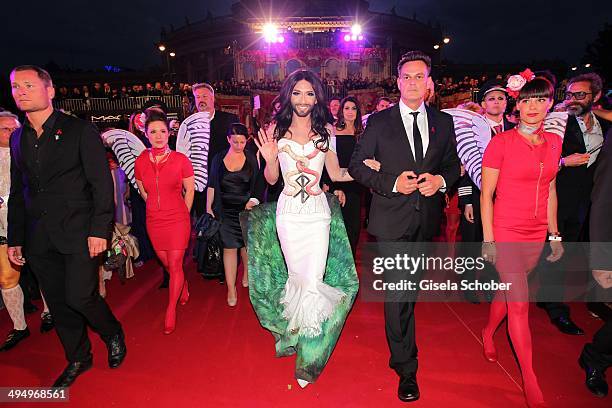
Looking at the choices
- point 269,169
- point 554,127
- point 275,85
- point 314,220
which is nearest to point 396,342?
point 314,220

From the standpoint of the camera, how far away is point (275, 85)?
2866cm

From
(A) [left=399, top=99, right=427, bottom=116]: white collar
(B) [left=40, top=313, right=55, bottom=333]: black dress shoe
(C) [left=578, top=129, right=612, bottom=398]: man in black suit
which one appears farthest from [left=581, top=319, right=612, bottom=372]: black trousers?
(B) [left=40, top=313, right=55, bottom=333]: black dress shoe

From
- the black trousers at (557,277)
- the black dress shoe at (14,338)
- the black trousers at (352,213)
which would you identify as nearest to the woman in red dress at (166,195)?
the black dress shoe at (14,338)

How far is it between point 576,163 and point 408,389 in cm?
281

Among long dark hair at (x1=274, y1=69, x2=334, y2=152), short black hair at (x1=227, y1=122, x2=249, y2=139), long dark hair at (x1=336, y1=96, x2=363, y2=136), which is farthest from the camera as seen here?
long dark hair at (x1=336, y1=96, x2=363, y2=136)

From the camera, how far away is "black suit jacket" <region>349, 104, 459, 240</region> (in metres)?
2.89

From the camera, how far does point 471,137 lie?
4.00 m

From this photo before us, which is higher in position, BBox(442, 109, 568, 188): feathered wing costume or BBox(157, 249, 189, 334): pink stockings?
BBox(442, 109, 568, 188): feathered wing costume

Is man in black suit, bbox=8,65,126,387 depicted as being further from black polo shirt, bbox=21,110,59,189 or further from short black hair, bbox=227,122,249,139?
short black hair, bbox=227,122,249,139

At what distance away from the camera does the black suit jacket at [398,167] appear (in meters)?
2.89

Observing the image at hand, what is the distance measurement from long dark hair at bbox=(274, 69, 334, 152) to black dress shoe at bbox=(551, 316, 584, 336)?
2.88 metres

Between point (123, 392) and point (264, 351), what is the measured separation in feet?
3.93

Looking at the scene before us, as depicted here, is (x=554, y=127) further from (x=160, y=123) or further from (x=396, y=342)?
(x=160, y=123)

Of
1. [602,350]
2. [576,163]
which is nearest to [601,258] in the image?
[602,350]
